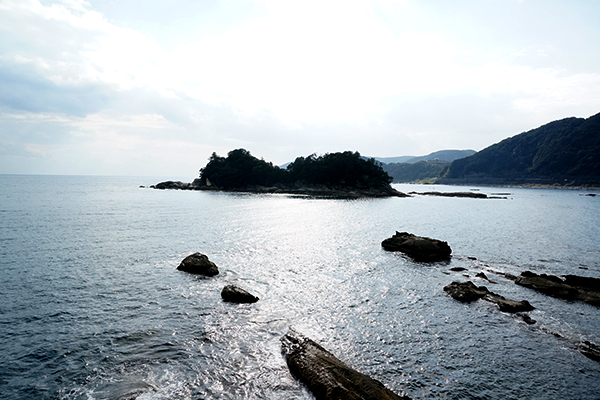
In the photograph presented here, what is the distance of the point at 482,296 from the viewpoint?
2245cm

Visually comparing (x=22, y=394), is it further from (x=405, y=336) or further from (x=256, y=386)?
(x=405, y=336)

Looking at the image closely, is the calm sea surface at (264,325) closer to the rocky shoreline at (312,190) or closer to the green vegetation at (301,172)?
the rocky shoreline at (312,190)

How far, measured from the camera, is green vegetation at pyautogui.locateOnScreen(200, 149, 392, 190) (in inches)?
6609

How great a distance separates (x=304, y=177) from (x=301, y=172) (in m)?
4.74

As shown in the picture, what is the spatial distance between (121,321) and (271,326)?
8.95 m

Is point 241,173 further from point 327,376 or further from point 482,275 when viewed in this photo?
point 327,376

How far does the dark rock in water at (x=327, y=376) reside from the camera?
415 inches

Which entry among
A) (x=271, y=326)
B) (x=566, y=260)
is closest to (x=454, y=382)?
(x=271, y=326)

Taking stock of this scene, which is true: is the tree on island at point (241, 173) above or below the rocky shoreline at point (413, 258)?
above

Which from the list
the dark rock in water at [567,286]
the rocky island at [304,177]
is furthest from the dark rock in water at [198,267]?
the rocky island at [304,177]

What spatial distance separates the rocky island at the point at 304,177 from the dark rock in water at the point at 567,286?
130m

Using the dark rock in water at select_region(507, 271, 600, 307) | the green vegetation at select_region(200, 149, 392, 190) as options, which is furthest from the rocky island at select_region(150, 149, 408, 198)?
the dark rock in water at select_region(507, 271, 600, 307)

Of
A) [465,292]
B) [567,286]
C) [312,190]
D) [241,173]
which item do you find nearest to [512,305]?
[465,292]

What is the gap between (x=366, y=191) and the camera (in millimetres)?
164125
